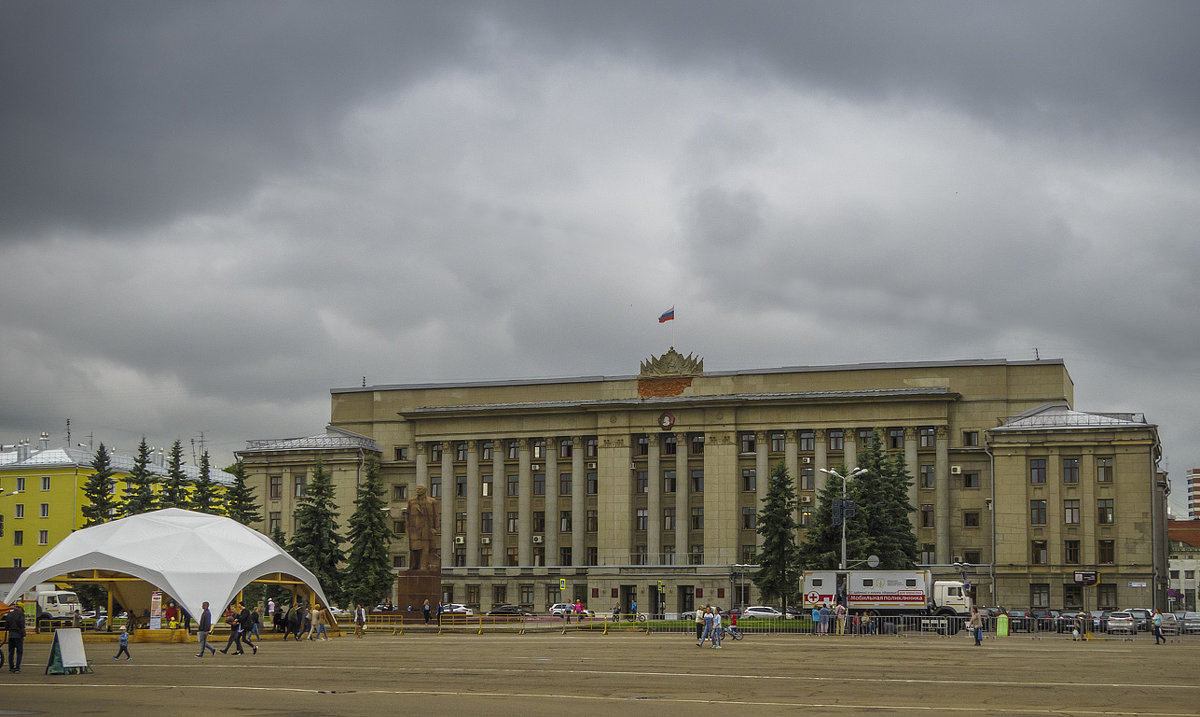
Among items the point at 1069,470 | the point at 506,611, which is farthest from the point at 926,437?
the point at 506,611

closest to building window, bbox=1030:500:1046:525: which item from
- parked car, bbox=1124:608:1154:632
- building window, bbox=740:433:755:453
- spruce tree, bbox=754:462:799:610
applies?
parked car, bbox=1124:608:1154:632

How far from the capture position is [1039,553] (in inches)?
3573

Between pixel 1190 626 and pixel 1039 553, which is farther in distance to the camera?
pixel 1039 553

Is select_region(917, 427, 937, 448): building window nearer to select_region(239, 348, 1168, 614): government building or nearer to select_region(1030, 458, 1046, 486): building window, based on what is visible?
select_region(239, 348, 1168, 614): government building

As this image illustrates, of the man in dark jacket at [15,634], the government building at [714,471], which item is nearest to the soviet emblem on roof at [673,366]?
the government building at [714,471]

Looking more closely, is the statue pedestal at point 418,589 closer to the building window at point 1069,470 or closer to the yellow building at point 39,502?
the building window at point 1069,470

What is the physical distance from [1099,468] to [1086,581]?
8.38 m

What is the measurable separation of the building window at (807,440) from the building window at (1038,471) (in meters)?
15.4

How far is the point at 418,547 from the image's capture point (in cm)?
6706

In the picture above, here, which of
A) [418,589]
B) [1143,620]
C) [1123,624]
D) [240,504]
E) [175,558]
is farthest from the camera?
[240,504]

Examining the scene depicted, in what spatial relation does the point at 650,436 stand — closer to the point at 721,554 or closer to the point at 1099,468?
the point at 721,554

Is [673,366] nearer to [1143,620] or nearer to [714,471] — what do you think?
[714,471]

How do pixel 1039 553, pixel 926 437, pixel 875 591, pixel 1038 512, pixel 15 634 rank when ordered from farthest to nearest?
pixel 926 437 < pixel 1038 512 < pixel 1039 553 < pixel 875 591 < pixel 15 634

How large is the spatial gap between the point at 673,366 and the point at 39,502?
183 feet
